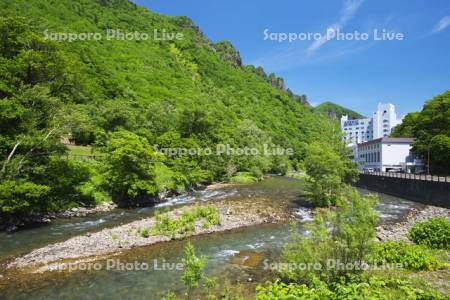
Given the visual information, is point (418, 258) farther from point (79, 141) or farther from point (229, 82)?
point (229, 82)

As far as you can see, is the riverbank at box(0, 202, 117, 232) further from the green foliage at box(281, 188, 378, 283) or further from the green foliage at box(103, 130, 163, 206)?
the green foliage at box(281, 188, 378, 283)

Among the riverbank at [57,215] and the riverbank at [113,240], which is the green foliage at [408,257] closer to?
the riverbank at [113,240]

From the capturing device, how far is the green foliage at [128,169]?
34.3 m

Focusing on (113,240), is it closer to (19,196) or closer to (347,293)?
(19,196)

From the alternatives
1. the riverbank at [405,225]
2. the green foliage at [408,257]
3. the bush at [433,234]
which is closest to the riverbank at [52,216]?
the green foliage at [408,257]

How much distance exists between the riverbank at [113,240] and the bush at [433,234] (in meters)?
12.2

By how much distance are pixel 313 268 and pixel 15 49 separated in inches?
1253

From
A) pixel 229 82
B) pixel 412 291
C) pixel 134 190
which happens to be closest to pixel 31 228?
pixel 134 190

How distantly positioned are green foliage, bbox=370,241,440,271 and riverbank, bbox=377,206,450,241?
491 cm

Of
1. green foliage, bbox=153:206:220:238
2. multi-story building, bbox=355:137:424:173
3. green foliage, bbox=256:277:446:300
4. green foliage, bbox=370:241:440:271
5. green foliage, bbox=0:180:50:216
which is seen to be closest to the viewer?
green foliage, bbox=256:277:446:300

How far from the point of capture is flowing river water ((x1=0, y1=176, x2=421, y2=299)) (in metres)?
13.8

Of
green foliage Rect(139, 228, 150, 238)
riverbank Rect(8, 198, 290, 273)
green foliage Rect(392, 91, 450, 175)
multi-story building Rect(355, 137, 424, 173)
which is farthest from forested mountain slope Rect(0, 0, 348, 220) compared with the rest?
multi-story building Rect(355, 137, 424, 173)

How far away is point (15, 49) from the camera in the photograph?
28219 mm

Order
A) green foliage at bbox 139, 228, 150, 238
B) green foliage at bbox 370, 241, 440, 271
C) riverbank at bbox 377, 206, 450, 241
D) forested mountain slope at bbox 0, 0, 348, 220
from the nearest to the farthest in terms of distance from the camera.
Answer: green foliage at bbox 370, 241, 440, 271 → riverbank at bbox 377, 206, 450, 241 → green foliage at bbox 139, 228, 150, 238 → forested mountain slope at bbox 0, 0, 348, 220
